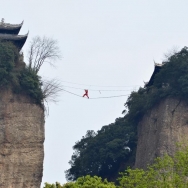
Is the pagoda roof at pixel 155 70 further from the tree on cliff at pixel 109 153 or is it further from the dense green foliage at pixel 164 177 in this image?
the dense green foliage at pixel 164 177

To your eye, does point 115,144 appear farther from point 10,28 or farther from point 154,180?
point 154,180

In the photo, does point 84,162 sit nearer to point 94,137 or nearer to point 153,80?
point 94,137

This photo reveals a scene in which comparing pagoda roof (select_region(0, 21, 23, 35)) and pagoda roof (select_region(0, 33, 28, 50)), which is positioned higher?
pagoda roof (select_region(0, 21, 23, 35))

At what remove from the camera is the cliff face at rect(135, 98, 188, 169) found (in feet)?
142

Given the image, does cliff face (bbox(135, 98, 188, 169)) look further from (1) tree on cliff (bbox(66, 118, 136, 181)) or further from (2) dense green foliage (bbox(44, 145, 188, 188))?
(2) dense green foliage (bbox(44, 145, 188, 188))

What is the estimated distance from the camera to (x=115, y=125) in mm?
50062

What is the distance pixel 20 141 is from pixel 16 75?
394 centimetres

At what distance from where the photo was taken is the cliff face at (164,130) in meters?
43.4

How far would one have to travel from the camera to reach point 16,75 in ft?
139

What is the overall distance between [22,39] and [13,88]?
3555mm

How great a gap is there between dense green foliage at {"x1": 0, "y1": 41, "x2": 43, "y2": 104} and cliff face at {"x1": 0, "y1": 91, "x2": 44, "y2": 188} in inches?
19.1

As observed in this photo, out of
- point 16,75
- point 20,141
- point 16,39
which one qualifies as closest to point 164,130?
point 20,141

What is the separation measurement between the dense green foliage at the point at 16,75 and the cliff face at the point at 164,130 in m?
7.51

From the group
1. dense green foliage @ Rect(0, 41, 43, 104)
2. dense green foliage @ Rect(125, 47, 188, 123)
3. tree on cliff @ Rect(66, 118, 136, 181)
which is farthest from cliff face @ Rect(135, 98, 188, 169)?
dense green foliage @ Rect(0, 41, 43, 104)
